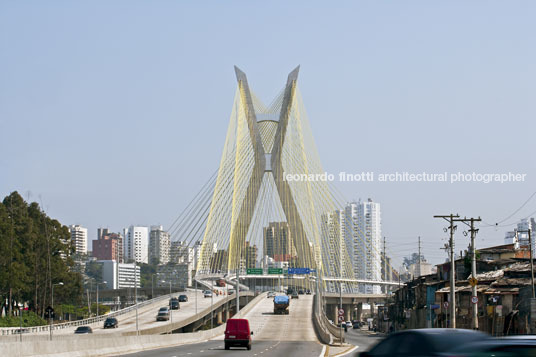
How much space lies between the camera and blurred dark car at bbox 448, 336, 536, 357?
44.5 ft

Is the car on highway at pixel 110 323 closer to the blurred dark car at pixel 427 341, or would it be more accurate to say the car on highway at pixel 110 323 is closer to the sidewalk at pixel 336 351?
the sidewalk at pixel 336 351

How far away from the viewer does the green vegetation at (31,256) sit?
99000 mm

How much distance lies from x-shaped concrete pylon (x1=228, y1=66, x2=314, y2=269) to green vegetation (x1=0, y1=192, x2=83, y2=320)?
974 inches

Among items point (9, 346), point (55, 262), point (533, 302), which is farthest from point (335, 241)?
point (9, 346)

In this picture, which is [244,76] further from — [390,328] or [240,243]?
[390,328]

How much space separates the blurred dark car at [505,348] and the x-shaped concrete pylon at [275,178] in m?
87.8

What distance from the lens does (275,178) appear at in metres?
106

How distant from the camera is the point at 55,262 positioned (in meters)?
114

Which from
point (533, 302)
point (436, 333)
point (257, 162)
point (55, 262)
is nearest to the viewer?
point (436, 333)

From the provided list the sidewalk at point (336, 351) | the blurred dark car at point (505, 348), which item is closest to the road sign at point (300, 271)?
the sidewalk at point (336, 351)

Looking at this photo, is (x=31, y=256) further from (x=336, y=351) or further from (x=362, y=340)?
(x=336, y=351)

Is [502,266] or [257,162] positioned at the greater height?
[257,162]

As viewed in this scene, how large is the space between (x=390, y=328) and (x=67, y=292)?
5023 cm

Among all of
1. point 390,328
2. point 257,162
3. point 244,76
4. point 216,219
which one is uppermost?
point 244,76
